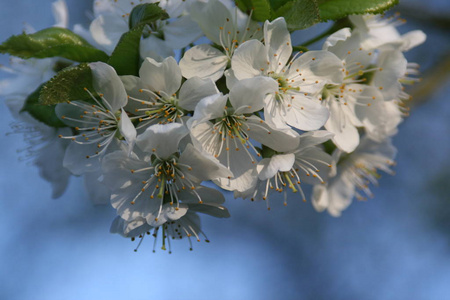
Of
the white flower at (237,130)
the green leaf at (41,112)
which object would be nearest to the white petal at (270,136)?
the white flower at (237,130)

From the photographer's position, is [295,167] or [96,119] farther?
[295,167]

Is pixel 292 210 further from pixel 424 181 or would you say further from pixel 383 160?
pixel 383 160

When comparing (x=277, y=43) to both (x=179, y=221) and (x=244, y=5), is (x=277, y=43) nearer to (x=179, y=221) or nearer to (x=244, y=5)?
(x=244, y=5)

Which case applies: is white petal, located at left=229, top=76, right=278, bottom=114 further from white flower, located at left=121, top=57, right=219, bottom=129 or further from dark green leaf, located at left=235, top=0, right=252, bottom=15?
dark green leaf, located at left=235, top=0, right=252, bottom=15

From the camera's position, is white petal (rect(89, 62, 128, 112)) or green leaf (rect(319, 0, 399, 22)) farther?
green leaf (rect(319, 0, 399, 22))

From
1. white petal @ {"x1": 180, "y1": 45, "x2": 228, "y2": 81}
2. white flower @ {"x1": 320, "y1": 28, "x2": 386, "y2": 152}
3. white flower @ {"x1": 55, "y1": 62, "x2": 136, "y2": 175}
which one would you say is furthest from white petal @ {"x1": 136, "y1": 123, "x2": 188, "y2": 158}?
white flower @ {"x1": 320, "y1": 28, "x2": 386, "y2": 152}

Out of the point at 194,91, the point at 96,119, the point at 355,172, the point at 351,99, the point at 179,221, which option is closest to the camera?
the point at 194,91

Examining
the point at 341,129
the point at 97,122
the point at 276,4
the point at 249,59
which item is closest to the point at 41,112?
the point at 97,122
